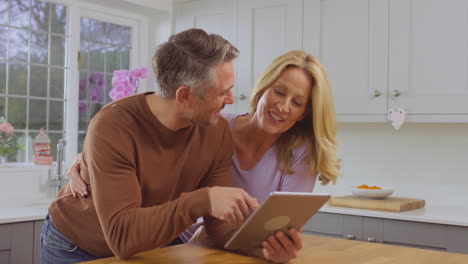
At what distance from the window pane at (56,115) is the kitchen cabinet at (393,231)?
185 centimetres

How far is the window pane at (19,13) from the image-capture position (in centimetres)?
364

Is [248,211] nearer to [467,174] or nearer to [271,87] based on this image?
[271,87]

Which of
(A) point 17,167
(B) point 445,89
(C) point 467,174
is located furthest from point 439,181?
(A) point 17,167

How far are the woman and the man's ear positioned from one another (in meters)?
0.50

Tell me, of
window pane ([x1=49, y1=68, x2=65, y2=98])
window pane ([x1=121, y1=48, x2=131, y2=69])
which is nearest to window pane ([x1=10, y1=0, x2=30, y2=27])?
window pane ([x1=49, y1=68, x2=65, y2=98])

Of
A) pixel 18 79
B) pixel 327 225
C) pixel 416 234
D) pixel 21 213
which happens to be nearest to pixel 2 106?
pixel 18 79

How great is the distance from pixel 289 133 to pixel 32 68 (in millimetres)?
2192

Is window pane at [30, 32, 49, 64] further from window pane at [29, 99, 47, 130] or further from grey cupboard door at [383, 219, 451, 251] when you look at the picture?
grey cupboard door at [383, 219, 451, 251]

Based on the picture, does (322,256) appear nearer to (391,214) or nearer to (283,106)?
(283,106)

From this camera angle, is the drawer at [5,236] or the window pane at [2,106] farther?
the window pane at [2,106]

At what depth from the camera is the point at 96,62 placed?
164 inches

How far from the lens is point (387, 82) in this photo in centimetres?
338

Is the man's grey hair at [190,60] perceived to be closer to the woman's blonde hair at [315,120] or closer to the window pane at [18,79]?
the woman's blonde hair at [315,120]

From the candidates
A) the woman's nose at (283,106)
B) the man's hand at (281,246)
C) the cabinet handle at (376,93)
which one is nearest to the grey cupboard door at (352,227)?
the cabinet handle at (376,93)
